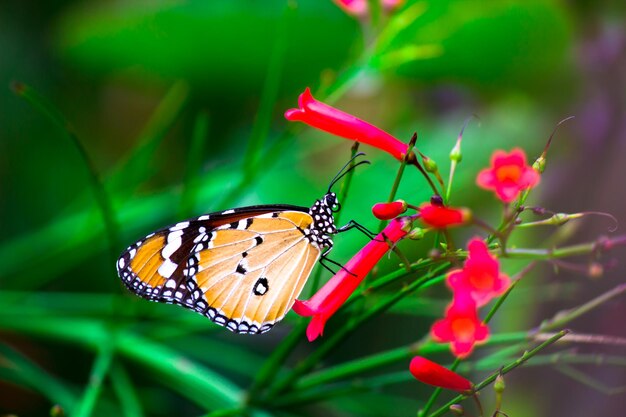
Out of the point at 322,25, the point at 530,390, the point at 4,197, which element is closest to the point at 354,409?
the point at 530,390

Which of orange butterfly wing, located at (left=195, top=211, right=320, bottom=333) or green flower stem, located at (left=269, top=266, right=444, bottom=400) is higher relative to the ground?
orange butterfly wing, located at (left=195, top=211, right=320, bottom=333)

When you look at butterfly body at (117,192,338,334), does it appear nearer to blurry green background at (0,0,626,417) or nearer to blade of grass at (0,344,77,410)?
blade of grass at (0,344,77,410)

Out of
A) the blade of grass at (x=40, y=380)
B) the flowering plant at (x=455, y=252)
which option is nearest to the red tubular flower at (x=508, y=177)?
the flowering plant at (x=455, y=252)

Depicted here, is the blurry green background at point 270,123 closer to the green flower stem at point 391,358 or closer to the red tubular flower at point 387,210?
the green flower stem at point 391,358

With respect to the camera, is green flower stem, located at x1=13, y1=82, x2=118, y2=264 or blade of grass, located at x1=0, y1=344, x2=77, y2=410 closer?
green flower stem, located at x1=13, y1=82, x2=118, y2=264

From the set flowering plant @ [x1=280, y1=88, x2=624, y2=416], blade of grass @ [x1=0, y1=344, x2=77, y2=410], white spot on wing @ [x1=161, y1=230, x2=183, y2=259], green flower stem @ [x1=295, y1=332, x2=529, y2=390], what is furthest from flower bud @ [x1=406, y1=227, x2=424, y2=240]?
blade of grass @ [x1=0, y1=344, x2=77, y2=410]

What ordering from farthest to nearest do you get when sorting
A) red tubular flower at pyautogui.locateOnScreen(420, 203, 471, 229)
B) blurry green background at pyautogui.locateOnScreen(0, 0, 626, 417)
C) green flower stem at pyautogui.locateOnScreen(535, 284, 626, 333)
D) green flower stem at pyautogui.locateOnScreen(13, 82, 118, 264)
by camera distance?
blurry green background at pyautogui.locateOnScreen(0, 0, 626, 417) < green flower stem at pyautogui.locateOnScreen(13, 82, 118, 264) < green flower stem at pyautogui.locateOnScreen(535, 284, 626, 333) < red tubular flower at pyautogui.locateOnScreen(420, 203, 471, 229)

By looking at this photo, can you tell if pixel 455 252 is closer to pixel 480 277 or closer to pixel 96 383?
pixel 480 277
